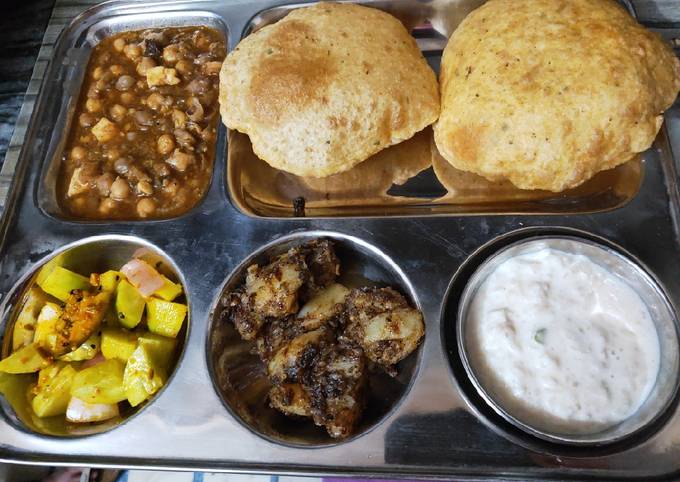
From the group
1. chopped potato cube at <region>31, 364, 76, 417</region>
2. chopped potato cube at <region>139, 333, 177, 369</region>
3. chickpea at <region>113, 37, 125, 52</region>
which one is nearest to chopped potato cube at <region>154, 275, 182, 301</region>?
chopped potato cube at <region>139, 333, 177, 369</region>

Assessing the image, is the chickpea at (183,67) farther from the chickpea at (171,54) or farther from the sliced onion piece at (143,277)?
the sliced onion piece at (143,277)

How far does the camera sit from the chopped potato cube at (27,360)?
2035 millimetres

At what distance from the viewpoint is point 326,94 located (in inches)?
86.1

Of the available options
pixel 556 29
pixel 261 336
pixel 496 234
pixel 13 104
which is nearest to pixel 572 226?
pixel 496 234

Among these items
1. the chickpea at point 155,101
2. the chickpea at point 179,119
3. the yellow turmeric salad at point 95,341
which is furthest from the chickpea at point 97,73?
the yellow turmeric salad at point 95,341

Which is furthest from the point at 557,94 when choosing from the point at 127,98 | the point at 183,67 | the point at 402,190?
the point at 127,98

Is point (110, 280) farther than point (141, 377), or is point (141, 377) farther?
point (110, 280)

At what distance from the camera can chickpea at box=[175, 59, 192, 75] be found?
2.71 meters

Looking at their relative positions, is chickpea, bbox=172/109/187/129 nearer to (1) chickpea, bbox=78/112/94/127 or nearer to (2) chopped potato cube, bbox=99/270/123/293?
(1) chickpea, bbox=78/112/94/127

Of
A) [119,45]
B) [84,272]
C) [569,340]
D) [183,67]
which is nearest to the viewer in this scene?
[569,340]

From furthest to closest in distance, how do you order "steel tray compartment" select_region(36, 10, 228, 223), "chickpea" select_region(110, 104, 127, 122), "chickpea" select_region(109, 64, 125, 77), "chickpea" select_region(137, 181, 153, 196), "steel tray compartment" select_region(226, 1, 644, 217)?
"chickpea" select_region(109, 64, 125, 77) → "chickpea" select_region(110, 104, 127, 122) → "steel tray compartment" select_region(36, 10, 228, 223) → "chickpea" select_region(137, 181, 153, 196) → "steel tray compartment" select_region(226, 1, 644, 217)

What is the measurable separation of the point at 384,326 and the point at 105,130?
161 cm

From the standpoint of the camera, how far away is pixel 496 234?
2135mm

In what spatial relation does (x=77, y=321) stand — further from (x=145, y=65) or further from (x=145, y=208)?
(x=145, y=65)
